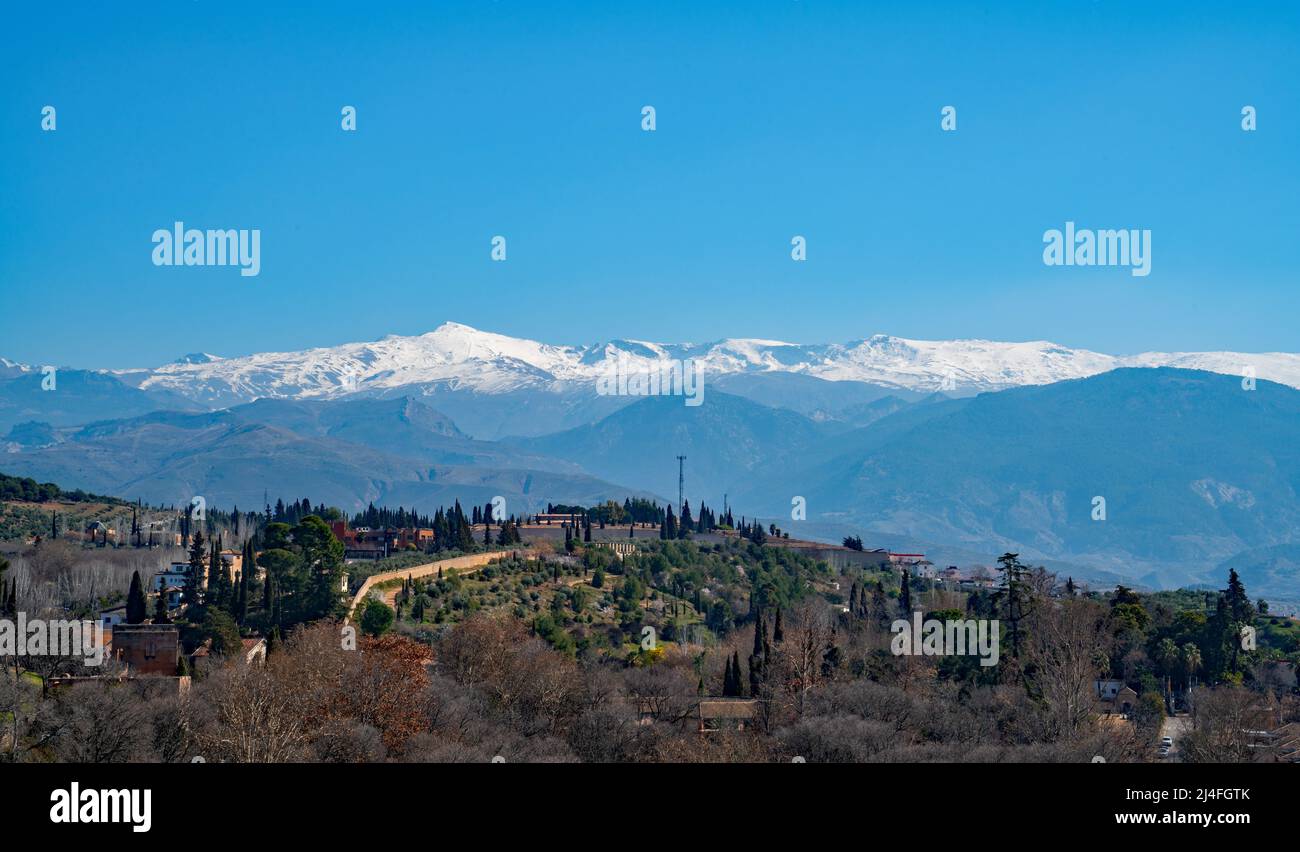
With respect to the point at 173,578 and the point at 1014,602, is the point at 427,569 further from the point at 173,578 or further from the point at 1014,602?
the point at 1014,602

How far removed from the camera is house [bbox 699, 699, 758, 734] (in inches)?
2199

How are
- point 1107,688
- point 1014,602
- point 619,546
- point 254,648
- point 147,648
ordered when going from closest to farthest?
point 147,648 → point 254,648 → point 1107,688 → point 1014,602 → point 619,546

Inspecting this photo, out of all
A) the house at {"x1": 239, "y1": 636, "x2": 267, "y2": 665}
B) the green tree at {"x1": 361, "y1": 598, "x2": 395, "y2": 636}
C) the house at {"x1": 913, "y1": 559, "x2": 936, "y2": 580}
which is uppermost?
the green tree at {"x1": 361, "y1": 598, "x2": 395, "y2": 636}

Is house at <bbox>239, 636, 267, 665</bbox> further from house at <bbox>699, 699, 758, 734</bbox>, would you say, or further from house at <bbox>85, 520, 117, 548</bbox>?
house at <bbox>85, 520, 117, 548</bbox>

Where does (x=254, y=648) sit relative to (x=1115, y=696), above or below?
above

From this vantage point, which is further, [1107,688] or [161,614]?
[161,614]

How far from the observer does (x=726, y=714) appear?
58.6m

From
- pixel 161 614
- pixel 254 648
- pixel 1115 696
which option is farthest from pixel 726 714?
pixel 161 614

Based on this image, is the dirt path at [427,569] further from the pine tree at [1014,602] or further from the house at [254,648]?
the pine tree at [1014,602]

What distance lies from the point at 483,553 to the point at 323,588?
25690mm

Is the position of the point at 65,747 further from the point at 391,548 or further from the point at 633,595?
the point at 391,548

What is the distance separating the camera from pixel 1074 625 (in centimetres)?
6806

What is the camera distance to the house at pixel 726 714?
55.8m

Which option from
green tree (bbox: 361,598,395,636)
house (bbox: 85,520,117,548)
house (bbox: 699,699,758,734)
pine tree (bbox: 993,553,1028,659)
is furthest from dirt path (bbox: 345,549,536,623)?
house (bbox: 85,520,117,548)
